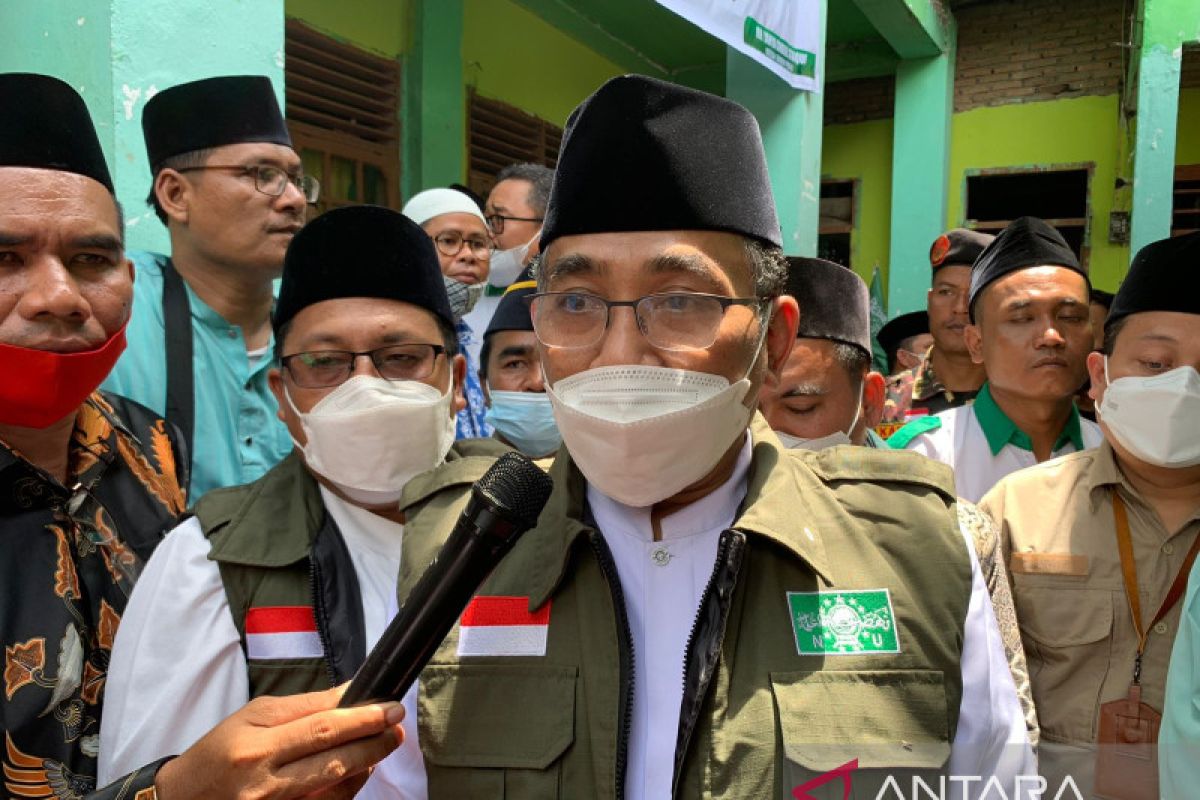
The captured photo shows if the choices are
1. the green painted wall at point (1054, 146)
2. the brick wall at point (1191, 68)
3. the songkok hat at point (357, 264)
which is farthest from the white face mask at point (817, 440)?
the green painted wall at point (1054, 146)

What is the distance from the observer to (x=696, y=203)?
5.01 ft

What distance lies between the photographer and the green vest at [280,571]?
69.0 inches

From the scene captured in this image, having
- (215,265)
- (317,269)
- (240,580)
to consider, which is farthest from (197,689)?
(215,265)

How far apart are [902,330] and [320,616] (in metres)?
5.65

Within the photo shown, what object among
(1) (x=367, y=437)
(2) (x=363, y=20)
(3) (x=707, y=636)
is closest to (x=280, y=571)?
(1) (x=367, y=437)

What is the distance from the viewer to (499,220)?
4.83m

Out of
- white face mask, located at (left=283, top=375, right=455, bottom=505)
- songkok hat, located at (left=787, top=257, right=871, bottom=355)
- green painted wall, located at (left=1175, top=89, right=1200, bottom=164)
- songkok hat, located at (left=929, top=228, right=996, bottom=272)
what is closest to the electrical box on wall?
green painted wall, located at (left=1175, top=89, right=1200, bottom=164)

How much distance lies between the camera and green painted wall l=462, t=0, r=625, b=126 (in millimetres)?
7320

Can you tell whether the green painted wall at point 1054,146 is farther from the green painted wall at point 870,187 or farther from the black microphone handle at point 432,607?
the black microphone handle at point 432,607

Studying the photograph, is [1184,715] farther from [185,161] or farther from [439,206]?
[439,206]

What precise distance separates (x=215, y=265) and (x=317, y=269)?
3.11 feet

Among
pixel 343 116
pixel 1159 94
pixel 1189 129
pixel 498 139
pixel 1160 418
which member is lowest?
pixel 1160 418

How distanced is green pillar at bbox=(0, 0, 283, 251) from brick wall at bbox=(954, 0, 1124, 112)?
9267mm

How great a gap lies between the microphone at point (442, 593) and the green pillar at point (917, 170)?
926 centimetres
